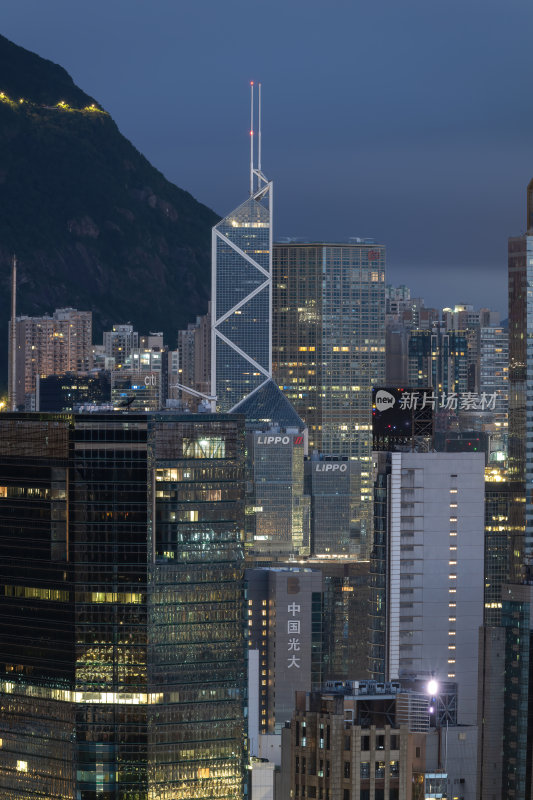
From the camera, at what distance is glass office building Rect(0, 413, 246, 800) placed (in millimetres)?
137375

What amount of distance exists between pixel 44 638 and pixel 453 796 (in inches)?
1222

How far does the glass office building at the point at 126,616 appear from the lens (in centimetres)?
13738

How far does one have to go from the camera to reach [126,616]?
13888 cm

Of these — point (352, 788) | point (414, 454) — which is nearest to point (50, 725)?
point (352, 788)

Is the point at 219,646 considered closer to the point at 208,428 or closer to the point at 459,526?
the point at 208,428

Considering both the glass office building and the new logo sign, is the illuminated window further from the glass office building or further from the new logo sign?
the new logo sign

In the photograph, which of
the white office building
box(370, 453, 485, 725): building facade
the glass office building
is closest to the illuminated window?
the glass office building

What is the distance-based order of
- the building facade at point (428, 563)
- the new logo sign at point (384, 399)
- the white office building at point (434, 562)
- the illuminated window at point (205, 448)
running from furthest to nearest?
the new logo sign at point (384, 399), the building facade at point (428, 563), the white office building at point (434, 562), the illuminated window at point (205, 448)

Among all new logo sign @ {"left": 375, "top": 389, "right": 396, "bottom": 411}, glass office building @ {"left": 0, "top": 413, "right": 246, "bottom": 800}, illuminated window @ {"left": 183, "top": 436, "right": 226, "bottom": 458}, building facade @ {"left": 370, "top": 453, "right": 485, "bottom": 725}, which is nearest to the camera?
glass office building @ {"left": 0, "top": 413, "right": 246, "bottom": 800}

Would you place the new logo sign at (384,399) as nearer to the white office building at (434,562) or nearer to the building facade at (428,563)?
the building facade at (428,563)

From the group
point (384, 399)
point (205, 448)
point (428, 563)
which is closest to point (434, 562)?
point (428, 563)

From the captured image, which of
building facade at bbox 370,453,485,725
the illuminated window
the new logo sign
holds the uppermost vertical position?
the new logo sign

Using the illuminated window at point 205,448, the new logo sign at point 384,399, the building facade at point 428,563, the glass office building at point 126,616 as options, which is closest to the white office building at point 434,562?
the building facade at point 428,563

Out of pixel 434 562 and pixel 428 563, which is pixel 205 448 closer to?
pixel 428 563
